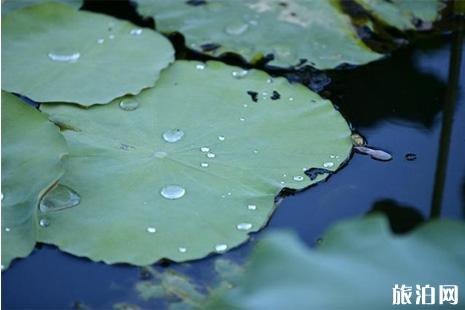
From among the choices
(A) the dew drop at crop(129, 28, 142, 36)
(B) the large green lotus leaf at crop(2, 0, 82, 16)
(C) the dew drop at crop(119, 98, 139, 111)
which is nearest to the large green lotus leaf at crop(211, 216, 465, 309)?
(C) the dew drop at crop(119, 98, 139, 111)

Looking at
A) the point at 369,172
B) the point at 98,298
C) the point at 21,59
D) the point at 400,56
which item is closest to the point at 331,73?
the point at 400,56

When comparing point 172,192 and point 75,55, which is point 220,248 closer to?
point 172,192

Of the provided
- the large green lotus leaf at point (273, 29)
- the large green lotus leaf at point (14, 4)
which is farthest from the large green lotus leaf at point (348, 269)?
the large green lotus leaf at point (14, 4)

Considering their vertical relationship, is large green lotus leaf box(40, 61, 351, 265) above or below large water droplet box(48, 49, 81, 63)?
above

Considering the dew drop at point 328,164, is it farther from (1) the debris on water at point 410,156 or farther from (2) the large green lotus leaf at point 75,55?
(2) the large green lotus leaf at point 75,55

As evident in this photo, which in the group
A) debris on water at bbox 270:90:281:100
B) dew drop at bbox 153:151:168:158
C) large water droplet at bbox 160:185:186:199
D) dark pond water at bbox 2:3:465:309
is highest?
large water droplet at bbox 160:185:186:199

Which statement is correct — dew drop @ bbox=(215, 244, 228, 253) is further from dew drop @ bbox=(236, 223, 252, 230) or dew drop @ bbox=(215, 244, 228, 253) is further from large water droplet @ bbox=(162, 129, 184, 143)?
large water droplet @ bbox=(162, 129, 184, 143)

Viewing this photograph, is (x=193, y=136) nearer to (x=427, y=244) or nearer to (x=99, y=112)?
(x=99, y=112)
